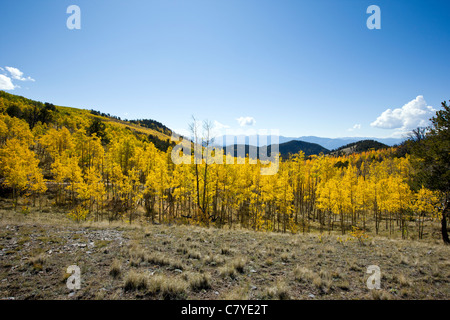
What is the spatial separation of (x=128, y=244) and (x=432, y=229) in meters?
48.1

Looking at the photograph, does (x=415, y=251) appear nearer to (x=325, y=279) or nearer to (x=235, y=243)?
(x=325, y=279)

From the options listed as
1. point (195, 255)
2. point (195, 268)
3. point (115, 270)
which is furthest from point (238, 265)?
point (115, 270)

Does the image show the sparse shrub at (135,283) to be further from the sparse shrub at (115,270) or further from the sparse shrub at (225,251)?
the sparse shrub at (225,251)

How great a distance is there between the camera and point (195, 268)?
8523mm

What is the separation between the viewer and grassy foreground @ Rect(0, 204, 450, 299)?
21.6 ft

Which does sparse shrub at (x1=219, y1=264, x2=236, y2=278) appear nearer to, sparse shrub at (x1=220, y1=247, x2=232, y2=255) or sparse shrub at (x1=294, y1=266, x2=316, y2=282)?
sparse shrub at (x1=220, y1=247, x2=232, y2=255)

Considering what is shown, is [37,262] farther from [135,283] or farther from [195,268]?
[195,268]

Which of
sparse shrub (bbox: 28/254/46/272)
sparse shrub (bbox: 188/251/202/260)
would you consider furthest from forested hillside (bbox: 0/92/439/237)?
sparse shrub (bbox: 28/254/46/272)

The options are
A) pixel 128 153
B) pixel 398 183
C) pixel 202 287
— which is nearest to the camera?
pixel 202 287

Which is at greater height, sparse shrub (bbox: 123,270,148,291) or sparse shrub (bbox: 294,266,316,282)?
sparse shrub (bbox: 123,270,148,291)
